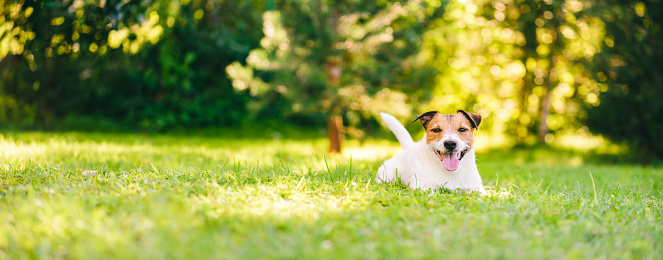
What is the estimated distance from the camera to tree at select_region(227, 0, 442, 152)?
8305mm

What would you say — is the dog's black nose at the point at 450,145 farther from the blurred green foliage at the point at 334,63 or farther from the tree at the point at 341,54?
the tree at the point at 341,54

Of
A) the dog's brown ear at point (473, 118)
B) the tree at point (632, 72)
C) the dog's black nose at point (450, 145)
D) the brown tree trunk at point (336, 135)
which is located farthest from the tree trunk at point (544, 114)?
the dog's black nose at point (450, 145)

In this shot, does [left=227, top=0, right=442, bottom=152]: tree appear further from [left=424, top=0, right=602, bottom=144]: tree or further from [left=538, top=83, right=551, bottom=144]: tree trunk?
[left=538, top=83, right=551, bottom=144]: tree trunk

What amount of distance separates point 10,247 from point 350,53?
23.6ft

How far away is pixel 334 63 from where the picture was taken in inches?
353

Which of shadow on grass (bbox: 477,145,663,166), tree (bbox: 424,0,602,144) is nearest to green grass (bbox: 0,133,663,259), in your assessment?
shadow on grass (bbox: 477,145,663,166)

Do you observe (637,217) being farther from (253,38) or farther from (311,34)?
(253,38)

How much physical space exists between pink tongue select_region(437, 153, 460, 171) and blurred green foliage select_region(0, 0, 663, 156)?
2.98 m

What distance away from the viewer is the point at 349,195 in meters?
3.55

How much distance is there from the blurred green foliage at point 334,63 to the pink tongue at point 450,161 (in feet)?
9.79

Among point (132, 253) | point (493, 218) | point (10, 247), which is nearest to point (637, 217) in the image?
point (493, 218)

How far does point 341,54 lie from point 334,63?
37cm

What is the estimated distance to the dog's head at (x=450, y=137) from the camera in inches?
146

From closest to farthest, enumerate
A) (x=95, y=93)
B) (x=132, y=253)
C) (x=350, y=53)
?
(x=132, y=253) → (x=350, y=53) → (x=95, y=93)
